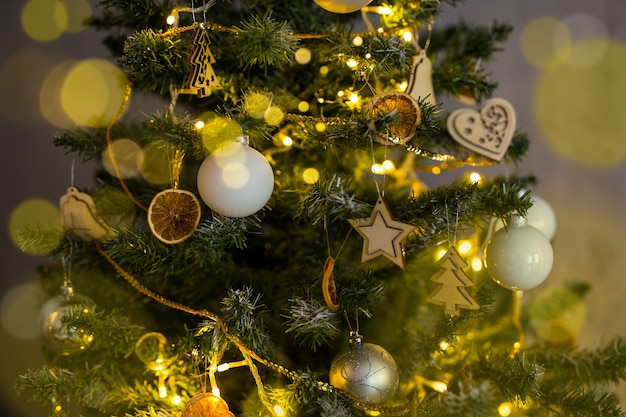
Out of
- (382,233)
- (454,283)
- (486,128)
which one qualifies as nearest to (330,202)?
(382,233)

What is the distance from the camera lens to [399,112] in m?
0.59

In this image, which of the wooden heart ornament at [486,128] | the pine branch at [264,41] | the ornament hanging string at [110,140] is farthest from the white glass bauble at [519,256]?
the ornament hanging string at [110,140]

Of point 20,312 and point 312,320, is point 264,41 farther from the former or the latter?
point 20,312

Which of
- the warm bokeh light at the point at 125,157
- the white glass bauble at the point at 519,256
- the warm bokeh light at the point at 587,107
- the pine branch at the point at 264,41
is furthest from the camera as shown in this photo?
the warm bokeh light at the point at 587,107

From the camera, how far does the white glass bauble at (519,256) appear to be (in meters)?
0.65

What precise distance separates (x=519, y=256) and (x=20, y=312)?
1022 mm

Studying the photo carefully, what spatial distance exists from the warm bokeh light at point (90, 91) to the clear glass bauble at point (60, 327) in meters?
0.53

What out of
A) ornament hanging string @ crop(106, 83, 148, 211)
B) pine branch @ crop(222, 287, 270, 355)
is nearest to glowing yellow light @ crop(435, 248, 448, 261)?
pine branch @ crop(222, 287, 270, 355)

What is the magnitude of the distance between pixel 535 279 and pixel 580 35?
728 mm

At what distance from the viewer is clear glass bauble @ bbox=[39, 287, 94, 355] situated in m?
0.72

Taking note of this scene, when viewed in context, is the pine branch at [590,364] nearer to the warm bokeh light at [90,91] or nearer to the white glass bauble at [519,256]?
the white glass bauble at [519,256]

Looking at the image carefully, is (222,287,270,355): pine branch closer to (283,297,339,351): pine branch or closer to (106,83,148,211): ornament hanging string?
(283,297,339,351): pine branch

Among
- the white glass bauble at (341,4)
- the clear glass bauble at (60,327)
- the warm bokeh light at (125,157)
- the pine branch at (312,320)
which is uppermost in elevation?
the white glass bauble at (341,4)

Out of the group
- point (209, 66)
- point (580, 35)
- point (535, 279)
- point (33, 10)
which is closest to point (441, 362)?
point (535, 279)
